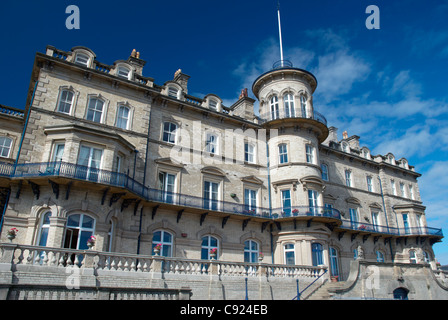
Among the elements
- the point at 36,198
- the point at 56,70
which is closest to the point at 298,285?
the point at 36,198

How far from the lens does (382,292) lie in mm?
18688

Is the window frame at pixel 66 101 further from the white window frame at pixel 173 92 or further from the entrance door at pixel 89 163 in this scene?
the white window frame at pixel 173 92

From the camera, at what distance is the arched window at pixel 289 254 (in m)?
23.7

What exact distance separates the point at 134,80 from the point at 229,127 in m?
8.02

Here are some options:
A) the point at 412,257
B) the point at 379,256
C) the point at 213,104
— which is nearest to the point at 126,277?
the point at 213,104

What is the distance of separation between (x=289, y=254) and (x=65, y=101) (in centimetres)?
1806

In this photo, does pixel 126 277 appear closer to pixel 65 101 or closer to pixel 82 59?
pixel 65 101

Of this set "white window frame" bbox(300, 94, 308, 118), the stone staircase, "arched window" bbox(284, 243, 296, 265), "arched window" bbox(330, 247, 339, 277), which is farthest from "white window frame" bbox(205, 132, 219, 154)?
"arched window" bbox(330, 247, 339, 277)

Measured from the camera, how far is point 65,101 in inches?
786

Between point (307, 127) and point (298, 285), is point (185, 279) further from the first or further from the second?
point (307, 127)

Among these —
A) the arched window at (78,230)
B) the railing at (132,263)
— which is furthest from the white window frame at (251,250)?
the arched window at (78,230)

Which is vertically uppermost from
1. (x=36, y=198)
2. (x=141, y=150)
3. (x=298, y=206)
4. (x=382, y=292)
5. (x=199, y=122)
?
(x=199, y=122)

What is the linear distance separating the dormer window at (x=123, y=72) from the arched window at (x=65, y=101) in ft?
11.8

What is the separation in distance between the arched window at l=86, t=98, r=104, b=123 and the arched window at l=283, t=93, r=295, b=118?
47.4ft
